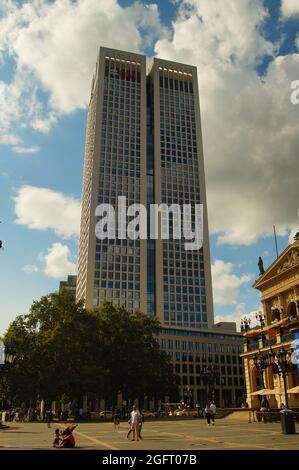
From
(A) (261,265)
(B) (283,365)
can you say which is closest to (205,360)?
(A) (261,265)

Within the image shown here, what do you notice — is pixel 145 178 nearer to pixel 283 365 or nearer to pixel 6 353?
pixel 6 353

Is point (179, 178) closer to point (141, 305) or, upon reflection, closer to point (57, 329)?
point (141, 305)

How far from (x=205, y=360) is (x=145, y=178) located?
59.5 meters

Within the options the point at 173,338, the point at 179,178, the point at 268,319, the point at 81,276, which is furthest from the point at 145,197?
the point at 268,319

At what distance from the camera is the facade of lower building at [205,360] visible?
113m

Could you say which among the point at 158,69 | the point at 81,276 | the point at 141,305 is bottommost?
the point at 141,305

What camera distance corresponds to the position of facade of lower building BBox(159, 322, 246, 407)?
371 ft

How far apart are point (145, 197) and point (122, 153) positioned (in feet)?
56.1

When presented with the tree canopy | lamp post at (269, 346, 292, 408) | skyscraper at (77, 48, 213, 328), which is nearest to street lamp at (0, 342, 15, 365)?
the tree canopy

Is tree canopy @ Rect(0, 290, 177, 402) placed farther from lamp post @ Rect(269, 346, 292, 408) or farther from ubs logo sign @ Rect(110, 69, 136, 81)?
ubs logo sign @ Rect(110, 69, 136, 81)

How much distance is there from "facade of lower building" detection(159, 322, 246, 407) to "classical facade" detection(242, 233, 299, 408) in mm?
51478

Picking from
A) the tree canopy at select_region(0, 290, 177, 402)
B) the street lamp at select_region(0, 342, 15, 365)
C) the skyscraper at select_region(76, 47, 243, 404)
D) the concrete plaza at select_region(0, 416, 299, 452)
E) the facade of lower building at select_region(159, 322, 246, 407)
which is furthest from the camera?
the skyscraper at select_region(76, 47, 243, 404)

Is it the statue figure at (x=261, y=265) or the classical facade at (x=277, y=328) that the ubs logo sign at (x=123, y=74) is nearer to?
the statue figure at (x=261, y=265)

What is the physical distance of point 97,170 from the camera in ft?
426
